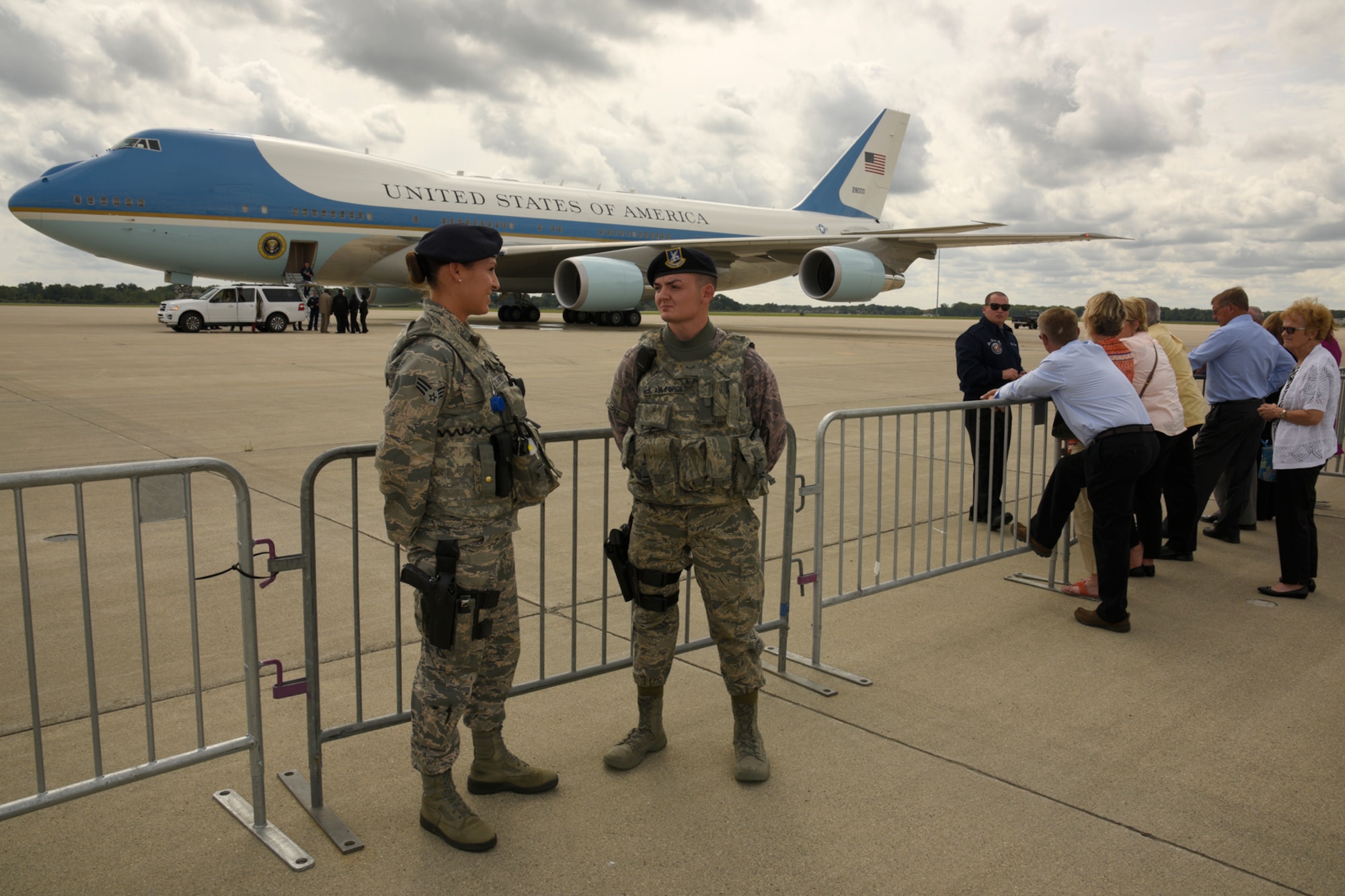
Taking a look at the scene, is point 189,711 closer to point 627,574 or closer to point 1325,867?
point 627,574

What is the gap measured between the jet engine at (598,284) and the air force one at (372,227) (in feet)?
0.13

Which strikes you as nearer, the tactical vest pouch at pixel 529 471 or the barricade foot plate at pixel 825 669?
the tactical vest pouch at pixel 529 471

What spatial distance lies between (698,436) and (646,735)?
1086 millimetres

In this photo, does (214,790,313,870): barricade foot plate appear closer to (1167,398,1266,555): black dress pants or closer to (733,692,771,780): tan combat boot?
(733,692,771,780): tan combat boot

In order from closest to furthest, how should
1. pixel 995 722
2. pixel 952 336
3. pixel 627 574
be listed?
pixel 627 574
pixel 995 722
pixel 952 336

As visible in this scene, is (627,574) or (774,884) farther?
(627,574)

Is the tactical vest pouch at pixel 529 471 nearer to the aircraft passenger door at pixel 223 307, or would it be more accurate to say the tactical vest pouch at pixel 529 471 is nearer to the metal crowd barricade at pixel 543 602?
the metal crowd barricade at pixel 543 602

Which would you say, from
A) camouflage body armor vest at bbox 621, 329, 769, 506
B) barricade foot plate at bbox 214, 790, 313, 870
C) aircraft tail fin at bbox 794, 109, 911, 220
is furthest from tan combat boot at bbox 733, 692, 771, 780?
aircraft tail fin at bbox 794, 109, 911, 220

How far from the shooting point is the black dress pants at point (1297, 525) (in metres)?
4.88

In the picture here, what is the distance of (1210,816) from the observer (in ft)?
9.16

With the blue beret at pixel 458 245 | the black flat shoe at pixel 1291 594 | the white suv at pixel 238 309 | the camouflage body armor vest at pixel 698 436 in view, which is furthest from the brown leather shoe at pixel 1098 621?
the white suv at pixel 238 309

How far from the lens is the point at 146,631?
8.31 feet

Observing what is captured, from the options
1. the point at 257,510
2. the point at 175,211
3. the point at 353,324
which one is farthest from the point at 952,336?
the point at 257,510

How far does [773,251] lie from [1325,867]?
86.2 feet
